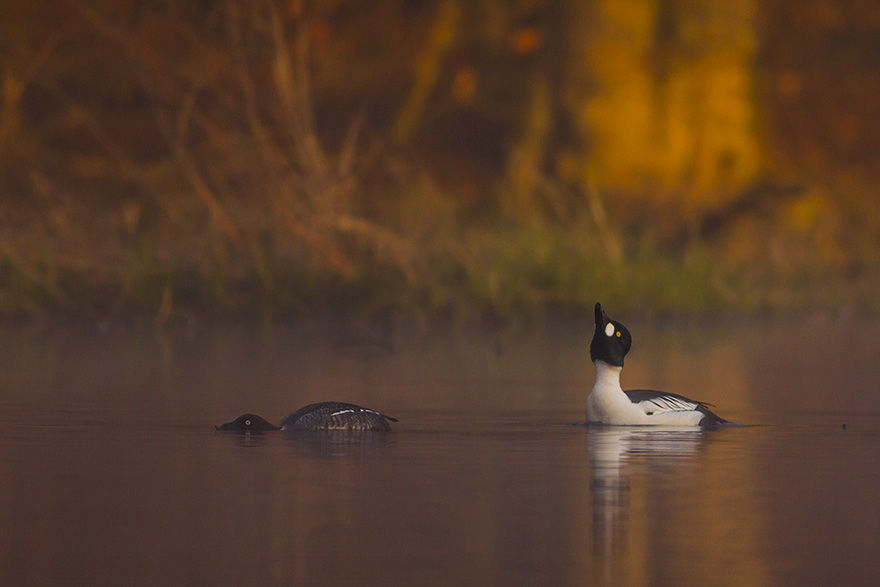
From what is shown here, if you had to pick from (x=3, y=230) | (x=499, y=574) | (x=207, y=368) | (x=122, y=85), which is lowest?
(x=499, y=574)

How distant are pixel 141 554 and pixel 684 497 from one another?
226 cm

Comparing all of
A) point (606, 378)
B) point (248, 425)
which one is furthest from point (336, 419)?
point (606, 378)

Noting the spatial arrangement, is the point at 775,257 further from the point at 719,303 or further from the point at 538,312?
the point at 538,312

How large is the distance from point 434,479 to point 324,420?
76.2 inches

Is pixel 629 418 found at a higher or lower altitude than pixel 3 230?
lower

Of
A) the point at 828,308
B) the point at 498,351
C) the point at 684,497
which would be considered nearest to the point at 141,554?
the point at 684,497

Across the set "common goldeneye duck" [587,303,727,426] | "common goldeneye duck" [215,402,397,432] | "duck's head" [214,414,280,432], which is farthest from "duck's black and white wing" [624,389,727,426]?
"duck's head" [214,414,280,432]

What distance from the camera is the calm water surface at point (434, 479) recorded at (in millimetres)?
5676

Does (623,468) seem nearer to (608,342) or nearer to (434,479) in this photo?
(434,479)

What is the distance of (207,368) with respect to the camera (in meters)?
13.5

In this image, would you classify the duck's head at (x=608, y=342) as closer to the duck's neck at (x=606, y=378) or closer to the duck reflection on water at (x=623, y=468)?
the duck's neck at (x=606, y=378)

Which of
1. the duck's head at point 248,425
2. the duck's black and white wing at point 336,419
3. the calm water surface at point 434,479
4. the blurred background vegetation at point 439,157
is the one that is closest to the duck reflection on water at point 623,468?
the calm water surface at point 434,479

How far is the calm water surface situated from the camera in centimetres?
568

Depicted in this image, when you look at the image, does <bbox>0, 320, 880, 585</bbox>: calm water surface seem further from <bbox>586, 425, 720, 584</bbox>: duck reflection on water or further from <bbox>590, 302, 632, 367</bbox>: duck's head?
<bbox>590, 302, 632, 367</bbox>: duck's head
